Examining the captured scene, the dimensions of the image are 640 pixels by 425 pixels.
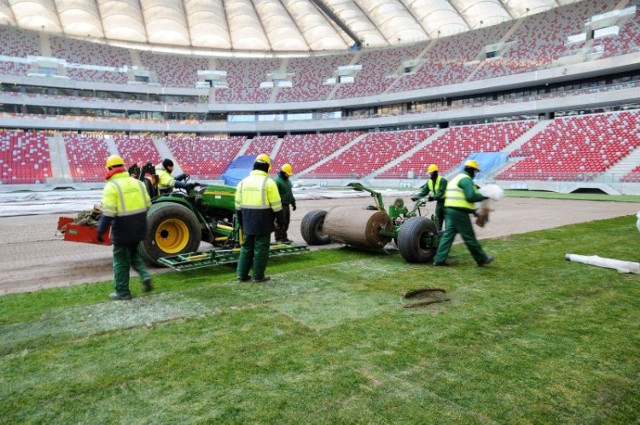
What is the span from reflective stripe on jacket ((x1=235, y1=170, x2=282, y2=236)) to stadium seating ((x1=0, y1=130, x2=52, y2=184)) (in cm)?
3358

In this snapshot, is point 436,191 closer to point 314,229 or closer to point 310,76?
point 314,229

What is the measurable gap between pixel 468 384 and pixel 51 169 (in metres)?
40.5

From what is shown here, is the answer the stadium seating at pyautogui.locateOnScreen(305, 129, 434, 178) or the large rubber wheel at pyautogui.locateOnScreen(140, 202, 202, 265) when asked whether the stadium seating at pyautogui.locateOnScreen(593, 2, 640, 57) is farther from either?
the large rubber wheel at pyautogui.locateOnScreen(140, 202, 202, 265)

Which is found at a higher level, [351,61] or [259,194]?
[351,61]

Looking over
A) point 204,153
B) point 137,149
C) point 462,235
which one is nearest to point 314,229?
point 462,235

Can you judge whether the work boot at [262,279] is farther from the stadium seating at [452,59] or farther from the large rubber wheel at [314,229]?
the stadium seating at [452,59]

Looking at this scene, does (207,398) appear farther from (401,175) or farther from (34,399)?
(401,175)

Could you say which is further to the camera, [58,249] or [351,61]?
[351,61]

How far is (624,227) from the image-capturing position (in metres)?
10.4

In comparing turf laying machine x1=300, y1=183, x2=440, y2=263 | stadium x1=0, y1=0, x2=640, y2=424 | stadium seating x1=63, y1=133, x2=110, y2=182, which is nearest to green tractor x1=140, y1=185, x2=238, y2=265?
stadium x1=0, y1=0, x2=640, y2=424

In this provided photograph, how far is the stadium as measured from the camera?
2.92 metres

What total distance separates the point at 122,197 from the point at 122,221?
0.28 metres

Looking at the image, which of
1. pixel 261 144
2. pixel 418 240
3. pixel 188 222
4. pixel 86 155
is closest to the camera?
pixel 188 222

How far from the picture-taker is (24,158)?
36.1m
